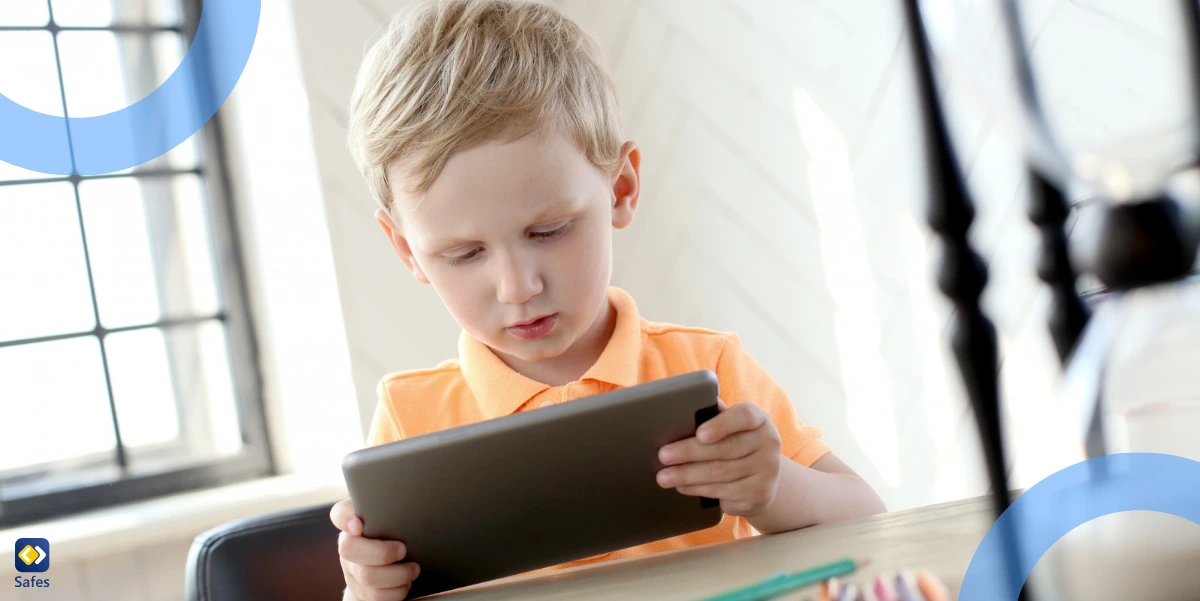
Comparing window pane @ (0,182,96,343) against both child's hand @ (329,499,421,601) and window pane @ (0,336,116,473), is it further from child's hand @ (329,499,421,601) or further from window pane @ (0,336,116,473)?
child's hand @ (329,499,421,601)

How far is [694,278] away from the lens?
139 cm

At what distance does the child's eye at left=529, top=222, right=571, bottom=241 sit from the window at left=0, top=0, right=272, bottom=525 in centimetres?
96

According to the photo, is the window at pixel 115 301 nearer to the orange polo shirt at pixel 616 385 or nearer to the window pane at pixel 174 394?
the window pane at pixel 174 394

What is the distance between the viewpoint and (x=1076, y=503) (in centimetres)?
19

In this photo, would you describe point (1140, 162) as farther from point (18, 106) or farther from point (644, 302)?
point (18, 106)

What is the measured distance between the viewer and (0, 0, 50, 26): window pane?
1.28m

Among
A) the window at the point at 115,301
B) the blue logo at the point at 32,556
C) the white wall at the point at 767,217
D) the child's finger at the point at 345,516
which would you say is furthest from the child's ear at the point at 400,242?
the window at the point at 115,301

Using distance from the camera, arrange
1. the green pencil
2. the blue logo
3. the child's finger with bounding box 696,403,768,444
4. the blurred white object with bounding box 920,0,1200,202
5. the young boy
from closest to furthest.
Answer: the blurred white object with bounding box 920,0,1200,202
the green pencil
the child's finger with bounding box 696,403,768,444
the young boy
the blue logo

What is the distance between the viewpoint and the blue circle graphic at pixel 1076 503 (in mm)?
172

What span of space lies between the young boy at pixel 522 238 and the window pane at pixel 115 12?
897 mm

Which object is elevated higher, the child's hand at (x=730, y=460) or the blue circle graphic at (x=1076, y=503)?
the blue circle graphic at (x=1076, y=503)

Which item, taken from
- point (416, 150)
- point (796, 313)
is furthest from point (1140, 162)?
point (796, 313)

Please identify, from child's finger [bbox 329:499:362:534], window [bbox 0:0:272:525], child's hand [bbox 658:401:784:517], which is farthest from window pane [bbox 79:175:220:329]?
child's hand [bbox 658:401:784:517]

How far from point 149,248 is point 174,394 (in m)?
0.23
